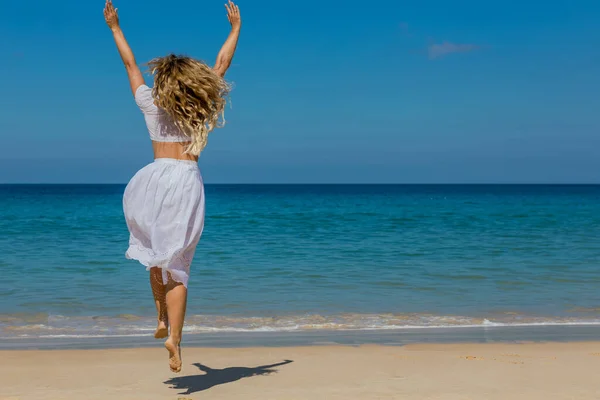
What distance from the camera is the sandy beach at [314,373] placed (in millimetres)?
4855

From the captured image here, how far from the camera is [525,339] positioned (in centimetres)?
722

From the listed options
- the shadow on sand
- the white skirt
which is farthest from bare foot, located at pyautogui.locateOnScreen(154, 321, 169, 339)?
the shadow on sand

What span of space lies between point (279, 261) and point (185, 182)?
11.1m

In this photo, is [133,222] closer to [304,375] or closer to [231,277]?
[304,375]

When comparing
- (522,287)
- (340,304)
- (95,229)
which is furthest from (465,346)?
(95,229)

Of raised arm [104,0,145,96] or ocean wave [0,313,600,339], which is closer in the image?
raised arm [104,0,145,96]

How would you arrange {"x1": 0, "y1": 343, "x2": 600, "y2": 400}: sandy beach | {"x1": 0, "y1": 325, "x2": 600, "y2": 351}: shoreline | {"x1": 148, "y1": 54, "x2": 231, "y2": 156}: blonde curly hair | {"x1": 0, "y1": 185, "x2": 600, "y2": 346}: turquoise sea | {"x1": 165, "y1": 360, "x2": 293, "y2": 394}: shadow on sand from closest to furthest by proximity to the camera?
{"x1": 148, "y1": 54, "x2": 231, "y2": 156}: blonde curly hair
{"x1": 0, "y1": 343, "x2": 600, "y2": 400}: sandy beach
{"x1": 165, "y1": 360, "x2": 293, "y2": 394}: shadow on sand
{"x1": 0, "y1": 325, "x2": 600, "y2": 351}: shoreline
{"x1": 0, "y1": 185, "x2": 600, "y2": 346}: turquoise sea

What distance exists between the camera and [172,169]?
4.27 m

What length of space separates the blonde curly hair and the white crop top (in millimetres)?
45

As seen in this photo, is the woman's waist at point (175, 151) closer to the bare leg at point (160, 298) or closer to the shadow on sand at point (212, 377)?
the bare leg at point (160, 298)

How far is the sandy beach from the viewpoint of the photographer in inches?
191

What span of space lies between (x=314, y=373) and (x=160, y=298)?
4.94ft

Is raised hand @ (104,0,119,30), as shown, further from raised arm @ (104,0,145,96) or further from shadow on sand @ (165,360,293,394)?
shadow on sand @ (165,360,293,394)

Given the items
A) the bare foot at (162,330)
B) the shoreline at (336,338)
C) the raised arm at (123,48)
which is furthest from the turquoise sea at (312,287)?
the raised arm at (123,48)
